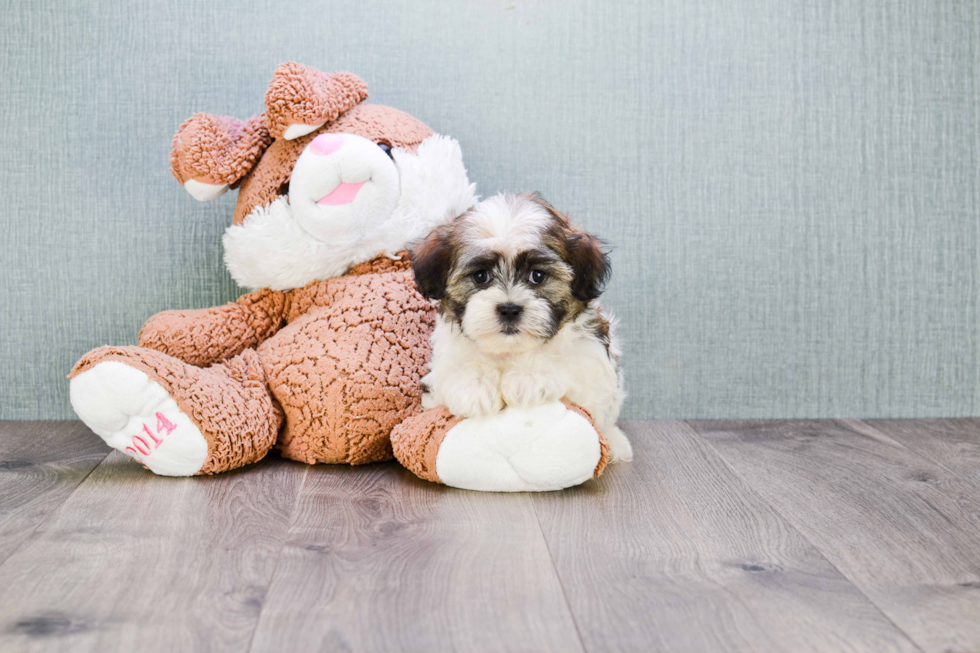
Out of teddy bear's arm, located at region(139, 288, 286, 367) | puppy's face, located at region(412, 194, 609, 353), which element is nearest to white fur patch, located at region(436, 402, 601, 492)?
puppy's face, located at region(412, 194, 609, 353)

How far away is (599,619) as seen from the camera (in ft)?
3.75

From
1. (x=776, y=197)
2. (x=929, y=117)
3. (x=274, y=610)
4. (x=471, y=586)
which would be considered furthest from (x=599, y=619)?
(x=929, y=117)

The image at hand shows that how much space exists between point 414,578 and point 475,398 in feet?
1.57

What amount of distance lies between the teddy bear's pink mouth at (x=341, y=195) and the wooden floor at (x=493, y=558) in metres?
0.61

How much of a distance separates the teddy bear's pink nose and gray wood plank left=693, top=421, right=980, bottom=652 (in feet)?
3.90

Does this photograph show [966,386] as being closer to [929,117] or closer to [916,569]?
[929,117]

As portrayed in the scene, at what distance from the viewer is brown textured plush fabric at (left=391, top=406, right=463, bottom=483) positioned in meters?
→ 1.69

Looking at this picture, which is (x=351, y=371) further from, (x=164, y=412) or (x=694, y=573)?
(x=694, y=573)

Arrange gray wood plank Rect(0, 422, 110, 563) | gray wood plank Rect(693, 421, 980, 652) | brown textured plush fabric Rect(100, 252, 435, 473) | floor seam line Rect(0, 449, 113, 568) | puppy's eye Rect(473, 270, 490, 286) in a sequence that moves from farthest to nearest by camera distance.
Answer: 1. brown textured plush fabric Rect(100, 252, 435, 473)
2. puppy's eye Rect(473, 270, 490, 286)
3. gray wood plank Rect(0, 422, 110, 563)
4. floor seam line Rect(0, 449, 113, 568)
5. gray wood plank Rect(693, 421, 980, 652)

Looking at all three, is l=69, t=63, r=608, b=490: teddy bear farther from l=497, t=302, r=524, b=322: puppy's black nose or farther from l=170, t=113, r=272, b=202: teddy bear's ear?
l=497, t=302, r=524, b=322: puppy's black nose

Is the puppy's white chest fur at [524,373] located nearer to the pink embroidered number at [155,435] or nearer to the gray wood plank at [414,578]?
the gray wood plank at [414,578]

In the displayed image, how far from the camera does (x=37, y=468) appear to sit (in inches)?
74.0

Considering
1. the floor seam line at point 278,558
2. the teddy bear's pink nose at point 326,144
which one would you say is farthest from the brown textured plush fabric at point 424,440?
the teddy bear's pink nose at point 326,144

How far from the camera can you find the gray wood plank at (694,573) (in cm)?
110
